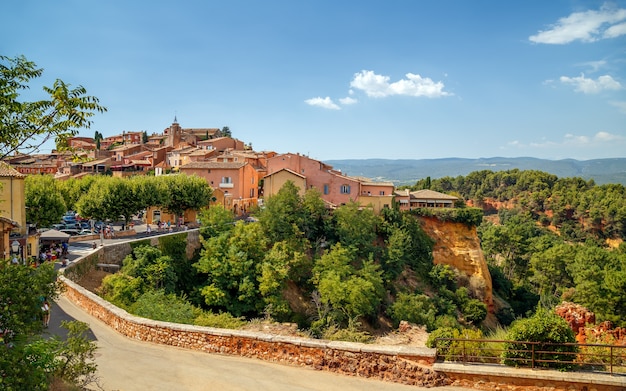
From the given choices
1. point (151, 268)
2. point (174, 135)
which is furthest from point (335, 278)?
point (174, 135)

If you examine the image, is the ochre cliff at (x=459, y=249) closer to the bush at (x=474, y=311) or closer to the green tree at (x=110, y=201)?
the bush at (x=474, y=311)

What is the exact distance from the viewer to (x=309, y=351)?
34.1 ft

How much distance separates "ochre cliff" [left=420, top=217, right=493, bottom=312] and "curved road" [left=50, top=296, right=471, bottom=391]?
34.4 metres

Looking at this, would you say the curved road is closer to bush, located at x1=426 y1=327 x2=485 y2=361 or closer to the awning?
bush, located at x1=426 y1=327 x2=485 y2=361

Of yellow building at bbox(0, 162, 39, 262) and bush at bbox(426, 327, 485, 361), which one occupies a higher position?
yellow building at bbox(0, 162, 39, 262)

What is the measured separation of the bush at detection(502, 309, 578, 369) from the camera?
9.40 metres

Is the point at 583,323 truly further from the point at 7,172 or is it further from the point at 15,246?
the point at 7,172

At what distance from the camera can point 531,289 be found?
51406 millimetres

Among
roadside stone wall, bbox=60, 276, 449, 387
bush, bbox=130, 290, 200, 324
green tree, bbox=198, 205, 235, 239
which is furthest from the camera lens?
green tree, bbox=198, 205, 235, 239

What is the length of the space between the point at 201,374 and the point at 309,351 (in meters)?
2.47

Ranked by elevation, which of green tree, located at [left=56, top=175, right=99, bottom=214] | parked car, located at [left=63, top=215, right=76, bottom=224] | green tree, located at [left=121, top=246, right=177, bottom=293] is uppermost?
green tree, located at [left=56, top=175, right=99, bottom=214]

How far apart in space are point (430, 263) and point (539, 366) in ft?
106

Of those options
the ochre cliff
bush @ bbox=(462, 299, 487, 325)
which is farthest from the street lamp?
the ochre cliff

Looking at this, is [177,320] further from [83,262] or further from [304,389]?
[83,262]
